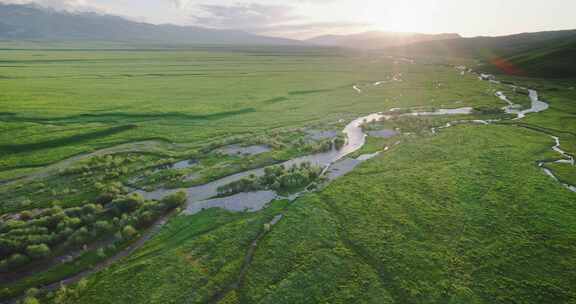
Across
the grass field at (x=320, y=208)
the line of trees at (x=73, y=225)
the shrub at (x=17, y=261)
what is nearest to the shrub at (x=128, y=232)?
the line of trees at (x=73, y=225)

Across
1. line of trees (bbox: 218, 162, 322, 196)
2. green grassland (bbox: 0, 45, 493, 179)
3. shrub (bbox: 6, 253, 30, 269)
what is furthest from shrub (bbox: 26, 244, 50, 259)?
green grassland (bbox: 0, 45, 493, 179)

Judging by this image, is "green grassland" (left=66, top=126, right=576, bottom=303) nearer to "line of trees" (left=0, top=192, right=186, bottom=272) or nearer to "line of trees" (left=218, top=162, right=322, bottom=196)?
"line of trees" (left=0, top=192, right=186, bottom=272)

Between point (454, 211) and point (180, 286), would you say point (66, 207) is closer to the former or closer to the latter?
point (180, 286)

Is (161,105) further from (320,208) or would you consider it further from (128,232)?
(320,208)

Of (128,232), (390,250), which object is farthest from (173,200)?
(390,250)

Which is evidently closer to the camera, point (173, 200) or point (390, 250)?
point (390, 250)

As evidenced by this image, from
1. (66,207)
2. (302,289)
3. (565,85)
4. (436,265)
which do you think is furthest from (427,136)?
(565,85)

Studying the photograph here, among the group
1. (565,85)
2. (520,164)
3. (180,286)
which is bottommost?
(180,286)

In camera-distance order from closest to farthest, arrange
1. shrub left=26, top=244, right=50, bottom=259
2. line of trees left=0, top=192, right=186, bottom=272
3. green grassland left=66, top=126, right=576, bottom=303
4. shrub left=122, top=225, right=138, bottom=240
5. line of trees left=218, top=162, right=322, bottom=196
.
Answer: green grassland left=66, top=126, right=576, bottom=303 < shrub left=26, top=244, right=50, bottom=259 < line of trees left=0, top=192, right=186, bottom=272 < shrub left=122, top=225, right=138, bottom=240 < line of trees left=218, top=162, right=322, bottom=196
